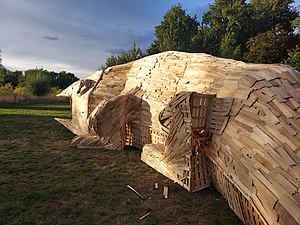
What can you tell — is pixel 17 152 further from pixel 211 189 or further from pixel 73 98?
pixel 211 189

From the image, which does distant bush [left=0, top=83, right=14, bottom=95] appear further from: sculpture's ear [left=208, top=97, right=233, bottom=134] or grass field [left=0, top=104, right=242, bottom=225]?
sculpture's ear [left=208, top=97, right=233, bottom=134]

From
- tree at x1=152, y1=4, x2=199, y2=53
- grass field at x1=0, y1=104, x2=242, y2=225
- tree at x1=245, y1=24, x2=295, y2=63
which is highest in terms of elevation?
tree at x1=152, y1=4, x2=199, y2=53

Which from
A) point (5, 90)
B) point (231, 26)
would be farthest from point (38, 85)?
point (231, 26)

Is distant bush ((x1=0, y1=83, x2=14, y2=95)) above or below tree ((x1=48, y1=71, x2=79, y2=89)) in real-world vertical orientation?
below

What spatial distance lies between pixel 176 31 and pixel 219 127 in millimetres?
37210

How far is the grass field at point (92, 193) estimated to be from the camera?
4270mm

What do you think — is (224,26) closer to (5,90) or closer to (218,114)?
(5,90)

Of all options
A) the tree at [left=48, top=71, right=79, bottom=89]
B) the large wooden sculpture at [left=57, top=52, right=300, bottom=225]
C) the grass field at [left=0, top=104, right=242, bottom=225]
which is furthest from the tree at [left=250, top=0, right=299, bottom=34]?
the grass field at [left=0, top=104, right=242, bottom=225]

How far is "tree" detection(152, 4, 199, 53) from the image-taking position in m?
38.9

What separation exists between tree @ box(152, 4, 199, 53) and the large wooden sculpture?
102 feet

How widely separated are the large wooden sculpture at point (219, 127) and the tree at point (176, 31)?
3113 centimetres

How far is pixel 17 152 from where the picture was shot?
7.87 m

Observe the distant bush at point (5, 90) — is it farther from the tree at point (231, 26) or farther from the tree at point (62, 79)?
the tree at point (231, 26)

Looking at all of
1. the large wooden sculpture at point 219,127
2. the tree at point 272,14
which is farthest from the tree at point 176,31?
the large wooden sculpture at point 219,127
